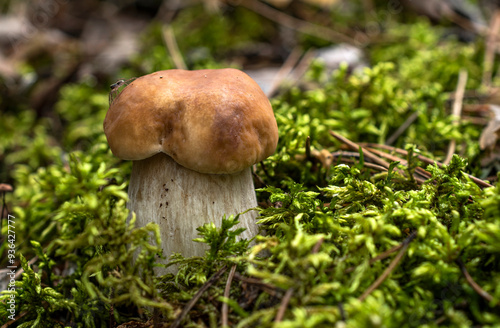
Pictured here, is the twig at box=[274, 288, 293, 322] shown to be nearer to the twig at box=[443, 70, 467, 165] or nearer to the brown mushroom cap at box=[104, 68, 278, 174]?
the brown mushroom cap at box=[104, 68, 278, 174]

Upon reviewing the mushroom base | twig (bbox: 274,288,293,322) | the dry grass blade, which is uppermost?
the dry grass blade

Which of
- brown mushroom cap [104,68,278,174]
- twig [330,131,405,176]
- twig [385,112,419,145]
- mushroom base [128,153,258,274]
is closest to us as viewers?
brown mushroom cap [104,68,278,174]

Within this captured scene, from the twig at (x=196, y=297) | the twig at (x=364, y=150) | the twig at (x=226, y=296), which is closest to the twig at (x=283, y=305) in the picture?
the twig at (x=226, y=296)

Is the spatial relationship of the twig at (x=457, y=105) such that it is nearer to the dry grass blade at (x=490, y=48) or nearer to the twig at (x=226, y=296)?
the dry grass blade at (x=490, y=48)

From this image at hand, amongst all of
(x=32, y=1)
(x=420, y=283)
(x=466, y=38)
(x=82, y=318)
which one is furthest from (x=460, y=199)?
(x=32, y=1)

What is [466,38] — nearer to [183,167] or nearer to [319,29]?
[319,29]

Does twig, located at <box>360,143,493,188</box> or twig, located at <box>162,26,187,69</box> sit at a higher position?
twig, located at <box>162,26,187,69</box>

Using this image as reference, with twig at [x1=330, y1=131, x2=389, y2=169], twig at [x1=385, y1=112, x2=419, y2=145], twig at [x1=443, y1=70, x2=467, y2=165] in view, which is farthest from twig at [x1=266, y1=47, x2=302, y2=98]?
twig at [x1=443, y1=70, x2=467, y2=165]
